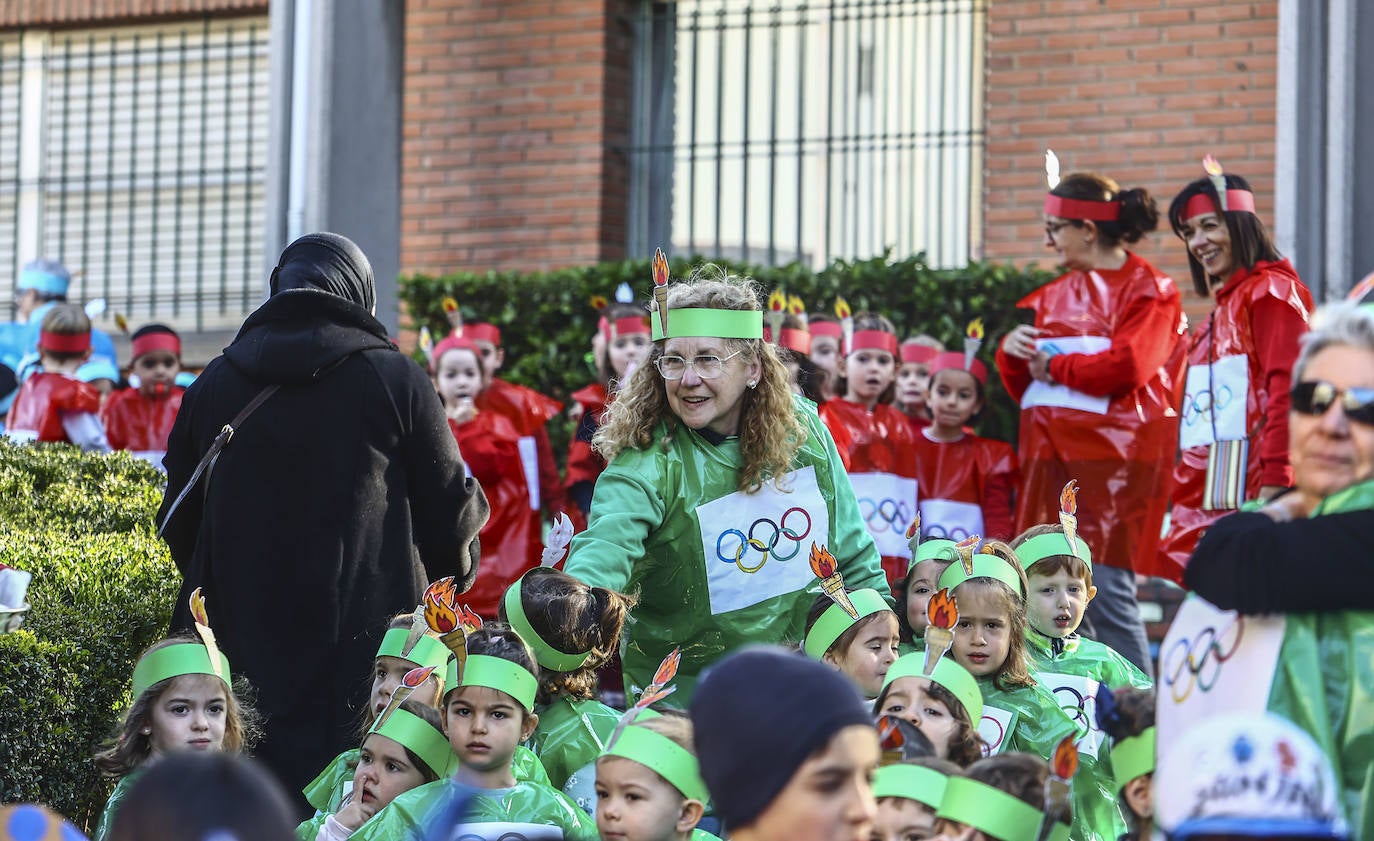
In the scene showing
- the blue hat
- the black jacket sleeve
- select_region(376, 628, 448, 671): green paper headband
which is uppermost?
the blue hat

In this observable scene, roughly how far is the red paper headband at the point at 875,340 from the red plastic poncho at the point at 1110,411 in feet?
3.09

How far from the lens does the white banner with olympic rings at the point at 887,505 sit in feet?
25.9

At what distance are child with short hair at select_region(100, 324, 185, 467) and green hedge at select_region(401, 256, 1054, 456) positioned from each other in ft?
5.03

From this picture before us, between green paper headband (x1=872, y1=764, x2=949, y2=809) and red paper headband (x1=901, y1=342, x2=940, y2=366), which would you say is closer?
green paper headband (x1=872, y1=764, x2=949, y2=809)

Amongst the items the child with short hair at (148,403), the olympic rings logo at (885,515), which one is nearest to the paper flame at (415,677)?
the olympic rings logo at (885,515)

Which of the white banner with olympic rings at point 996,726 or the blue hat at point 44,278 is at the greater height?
the blue hat at point 44,278

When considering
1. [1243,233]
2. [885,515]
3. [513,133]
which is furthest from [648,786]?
[513,133]

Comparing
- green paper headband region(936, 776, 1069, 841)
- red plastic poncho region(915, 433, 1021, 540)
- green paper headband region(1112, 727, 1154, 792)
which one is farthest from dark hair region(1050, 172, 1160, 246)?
green paper headband region(936, 776, 1069, 841)

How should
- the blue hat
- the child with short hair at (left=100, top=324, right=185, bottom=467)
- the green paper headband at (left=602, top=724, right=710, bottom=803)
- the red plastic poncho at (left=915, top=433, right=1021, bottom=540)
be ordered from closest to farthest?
1. the green paper headband at (left=602, top=724, right=710, bottom=803)
2. the red plastic poncho at (left=915, top=433, right=1021, bottom=540)
3. the child with short hair at (left=100, top=324, right=185, bottom=467)
4. the blue hat

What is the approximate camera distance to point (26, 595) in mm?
5961

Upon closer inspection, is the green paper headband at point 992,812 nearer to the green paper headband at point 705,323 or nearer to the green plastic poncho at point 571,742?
Answer: the green plastic poncho at point 571,742

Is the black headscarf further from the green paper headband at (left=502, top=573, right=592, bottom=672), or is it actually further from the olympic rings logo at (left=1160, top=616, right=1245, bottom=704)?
the olympic rings logo at (left=1160, top=616, right=1245, bottom=704)

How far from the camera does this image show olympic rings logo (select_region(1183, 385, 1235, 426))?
6.58 meters

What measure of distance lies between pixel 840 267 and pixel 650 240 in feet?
8.62
